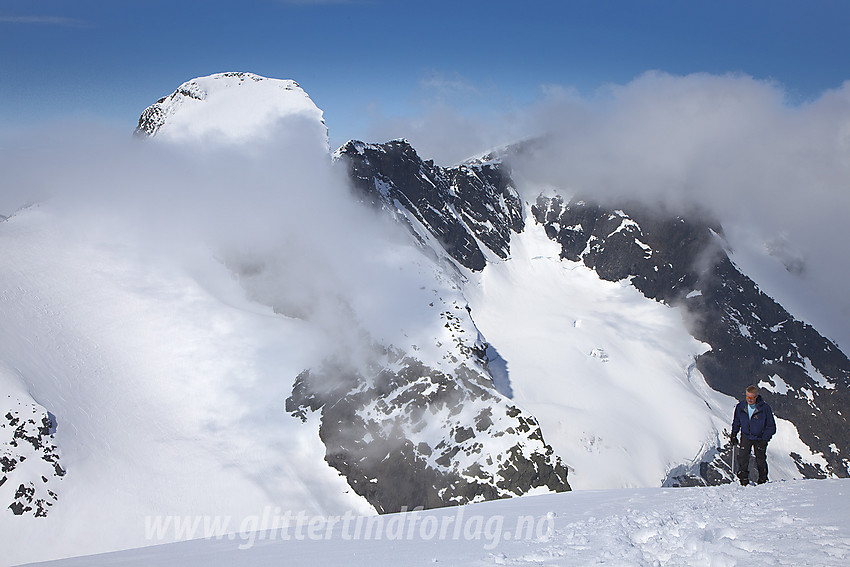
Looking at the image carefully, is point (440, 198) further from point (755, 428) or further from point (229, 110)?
point (755, 428)

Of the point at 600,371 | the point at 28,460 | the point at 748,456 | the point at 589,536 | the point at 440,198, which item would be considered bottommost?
the point at 589,536

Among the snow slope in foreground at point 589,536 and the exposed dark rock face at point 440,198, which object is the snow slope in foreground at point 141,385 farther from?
the exposed dark rock face at point 440,198

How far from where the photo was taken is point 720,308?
158625 mm

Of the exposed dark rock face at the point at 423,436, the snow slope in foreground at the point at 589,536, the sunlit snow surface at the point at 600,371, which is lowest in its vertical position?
the snow slope in foreground at the point at 589,536

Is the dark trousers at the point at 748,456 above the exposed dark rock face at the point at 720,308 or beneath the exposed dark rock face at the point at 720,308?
beneath

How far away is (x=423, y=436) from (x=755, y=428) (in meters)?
57.4

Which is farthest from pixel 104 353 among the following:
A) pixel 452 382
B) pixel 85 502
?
pixel 452 382

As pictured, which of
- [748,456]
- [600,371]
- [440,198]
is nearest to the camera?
[748,456]

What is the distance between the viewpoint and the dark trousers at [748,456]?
53.5 feet

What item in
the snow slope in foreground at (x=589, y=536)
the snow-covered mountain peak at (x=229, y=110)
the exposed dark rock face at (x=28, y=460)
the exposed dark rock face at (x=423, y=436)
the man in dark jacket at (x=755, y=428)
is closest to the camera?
the snow slope in foreground at (x=589, y=536)

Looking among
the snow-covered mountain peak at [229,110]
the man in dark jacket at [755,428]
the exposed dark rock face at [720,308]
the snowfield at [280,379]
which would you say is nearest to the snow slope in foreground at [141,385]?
the snowfield at [280,379]

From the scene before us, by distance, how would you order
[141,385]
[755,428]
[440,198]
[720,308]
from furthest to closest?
[720,308] < [440,198] < [141,385] < [755,428]

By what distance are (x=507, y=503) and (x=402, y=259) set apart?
9587 cm

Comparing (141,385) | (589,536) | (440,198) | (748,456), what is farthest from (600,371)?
(589,536)
